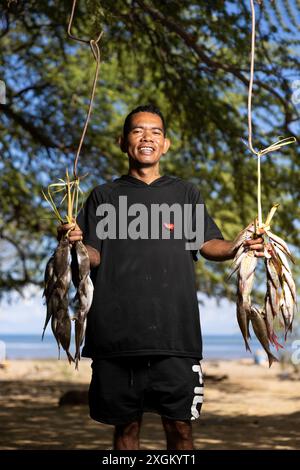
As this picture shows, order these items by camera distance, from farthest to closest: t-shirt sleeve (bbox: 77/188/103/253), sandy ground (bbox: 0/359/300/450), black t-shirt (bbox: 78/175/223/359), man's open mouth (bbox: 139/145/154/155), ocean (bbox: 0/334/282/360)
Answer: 1. ocean (bbox: 0/334/282/360)
2. sandy ground (bbox: 0/359/300/450)
3. man's open mouth (bbox: 139/145/154/155)
4. t-shirt sleeve (bbox: 77/188/103/253)
5. black t-shirt (bbox: 78/175/223/359)

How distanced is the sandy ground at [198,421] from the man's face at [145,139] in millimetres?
5461

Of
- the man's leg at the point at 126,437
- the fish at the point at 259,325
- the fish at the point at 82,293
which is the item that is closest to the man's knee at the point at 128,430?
the man's leg at the point at 126,437

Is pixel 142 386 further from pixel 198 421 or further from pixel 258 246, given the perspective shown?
pixel 198 421

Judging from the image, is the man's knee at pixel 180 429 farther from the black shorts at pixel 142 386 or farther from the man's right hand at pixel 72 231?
the man's right hand at pixel 72 231

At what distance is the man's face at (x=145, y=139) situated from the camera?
4.00m

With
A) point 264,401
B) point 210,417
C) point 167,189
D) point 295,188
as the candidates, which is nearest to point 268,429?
point 210,417

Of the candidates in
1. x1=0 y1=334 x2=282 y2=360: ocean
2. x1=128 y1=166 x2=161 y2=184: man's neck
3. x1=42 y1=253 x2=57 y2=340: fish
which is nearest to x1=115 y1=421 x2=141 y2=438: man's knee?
x1=42 y1=253 x2=57 y2=340: fish

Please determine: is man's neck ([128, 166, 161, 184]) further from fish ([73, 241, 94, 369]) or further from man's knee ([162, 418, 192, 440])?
man's knee ([162, 418, 192, 440])

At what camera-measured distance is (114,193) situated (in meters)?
4.01

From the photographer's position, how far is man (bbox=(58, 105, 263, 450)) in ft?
12.3

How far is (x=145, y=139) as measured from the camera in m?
4.00

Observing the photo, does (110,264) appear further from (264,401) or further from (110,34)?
(264,401)

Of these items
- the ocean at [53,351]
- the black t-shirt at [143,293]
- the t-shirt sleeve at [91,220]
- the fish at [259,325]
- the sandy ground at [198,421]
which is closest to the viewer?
the fish at [259,325]

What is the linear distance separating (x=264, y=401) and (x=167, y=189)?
12497mm
